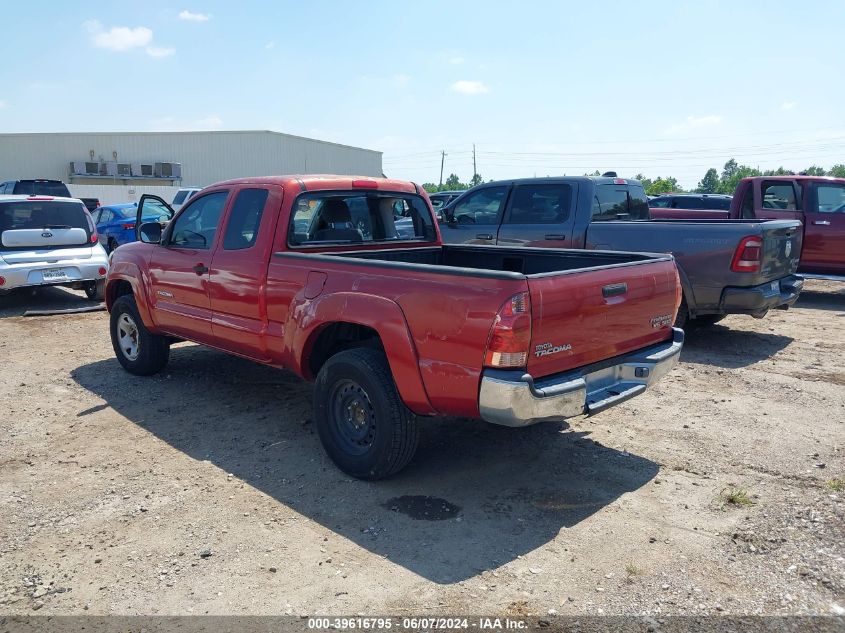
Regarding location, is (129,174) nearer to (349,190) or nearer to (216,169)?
(216,169)

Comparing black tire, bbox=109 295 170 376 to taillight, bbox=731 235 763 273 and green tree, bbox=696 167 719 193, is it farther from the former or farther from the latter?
green tree, bbox=696 167 719 193

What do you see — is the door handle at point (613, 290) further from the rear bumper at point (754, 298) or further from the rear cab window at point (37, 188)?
the rear cab window at point (37, 188)

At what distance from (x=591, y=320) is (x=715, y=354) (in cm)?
435

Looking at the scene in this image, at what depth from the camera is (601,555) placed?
356cm

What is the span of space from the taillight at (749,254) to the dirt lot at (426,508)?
1386 millimetres

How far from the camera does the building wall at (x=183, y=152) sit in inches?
1561

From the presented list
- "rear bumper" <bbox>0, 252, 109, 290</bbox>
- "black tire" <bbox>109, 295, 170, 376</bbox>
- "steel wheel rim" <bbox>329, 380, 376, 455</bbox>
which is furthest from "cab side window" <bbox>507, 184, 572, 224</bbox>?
"rear bumper" <bbox>0, 252, 109, 290</bbox>

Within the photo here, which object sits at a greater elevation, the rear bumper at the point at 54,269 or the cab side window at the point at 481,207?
the cab side window at the point at 481,207

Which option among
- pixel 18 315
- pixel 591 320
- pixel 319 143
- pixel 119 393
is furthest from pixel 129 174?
pixel 591 320

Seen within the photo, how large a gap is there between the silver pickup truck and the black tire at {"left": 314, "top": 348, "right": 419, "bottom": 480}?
15.0 ft

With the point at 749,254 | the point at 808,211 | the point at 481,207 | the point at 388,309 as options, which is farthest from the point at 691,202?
the point at 388,309

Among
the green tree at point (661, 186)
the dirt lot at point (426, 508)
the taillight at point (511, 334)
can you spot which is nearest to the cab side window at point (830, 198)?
the dirt lot at point (426, 508)

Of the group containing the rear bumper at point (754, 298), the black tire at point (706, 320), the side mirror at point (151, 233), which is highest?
the side mirror at point (151, 233)

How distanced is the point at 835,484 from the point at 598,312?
6.15ft
